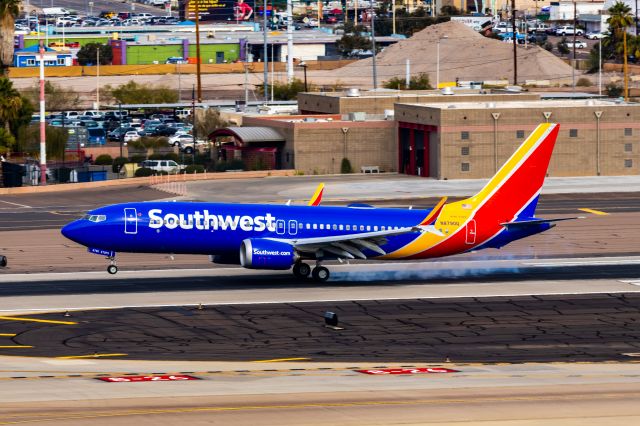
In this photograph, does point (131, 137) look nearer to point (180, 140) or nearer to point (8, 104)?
point (180, 140)

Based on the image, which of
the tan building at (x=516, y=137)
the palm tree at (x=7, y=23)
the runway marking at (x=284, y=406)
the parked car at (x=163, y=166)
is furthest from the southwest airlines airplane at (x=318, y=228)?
the palm tree at (x=7, y=23)

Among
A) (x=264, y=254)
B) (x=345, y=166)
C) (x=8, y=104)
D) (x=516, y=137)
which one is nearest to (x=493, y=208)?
(x=264, y=254)

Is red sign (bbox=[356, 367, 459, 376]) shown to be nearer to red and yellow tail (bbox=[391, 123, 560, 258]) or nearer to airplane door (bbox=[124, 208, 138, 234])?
red and yellow tail (bbox=[391, 123, 560, 258])

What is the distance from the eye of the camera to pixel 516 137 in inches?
4550

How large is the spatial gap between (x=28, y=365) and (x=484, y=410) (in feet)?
55.1

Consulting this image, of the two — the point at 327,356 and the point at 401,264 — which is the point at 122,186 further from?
the point at 327,356

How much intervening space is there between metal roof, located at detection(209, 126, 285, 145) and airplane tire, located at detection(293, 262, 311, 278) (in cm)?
6224

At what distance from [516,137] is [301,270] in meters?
58.2

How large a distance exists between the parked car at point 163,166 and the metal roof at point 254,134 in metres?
6.43

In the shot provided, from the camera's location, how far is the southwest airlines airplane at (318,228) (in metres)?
58.4

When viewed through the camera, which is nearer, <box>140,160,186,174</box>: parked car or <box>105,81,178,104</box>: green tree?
<box>140,160,186,174</box>: parked car

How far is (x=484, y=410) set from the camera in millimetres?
34656

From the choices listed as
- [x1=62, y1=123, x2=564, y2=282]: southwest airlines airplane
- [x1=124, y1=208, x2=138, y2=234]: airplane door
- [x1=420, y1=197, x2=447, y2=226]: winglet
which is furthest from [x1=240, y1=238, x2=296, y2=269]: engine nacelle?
[x1=420, y1=197, x2=447, y2=226]: winglet

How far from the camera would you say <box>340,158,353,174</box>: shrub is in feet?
399
